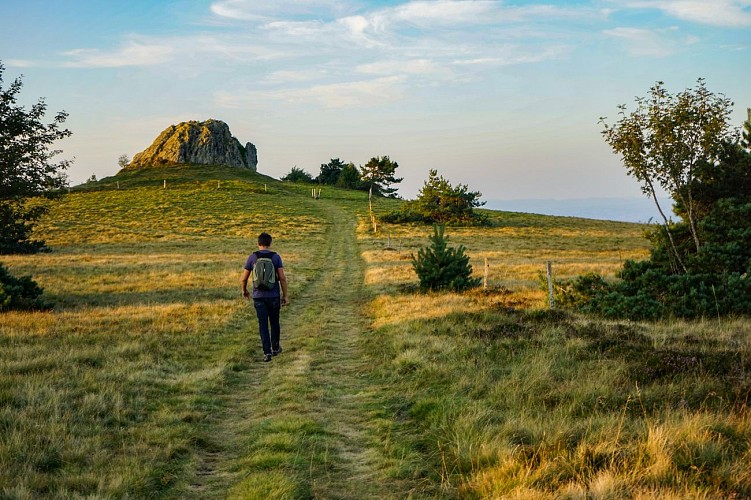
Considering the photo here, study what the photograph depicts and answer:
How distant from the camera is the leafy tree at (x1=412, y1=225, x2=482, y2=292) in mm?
17953

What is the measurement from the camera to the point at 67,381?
26.5 ft

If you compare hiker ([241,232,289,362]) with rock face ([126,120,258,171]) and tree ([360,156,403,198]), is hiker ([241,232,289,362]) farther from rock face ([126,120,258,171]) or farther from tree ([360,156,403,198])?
rock face ([126,120,258,171])

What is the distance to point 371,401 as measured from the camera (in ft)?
26.0

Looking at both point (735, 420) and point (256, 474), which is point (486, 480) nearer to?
point (256, 474)

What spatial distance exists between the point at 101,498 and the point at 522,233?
48875 mm

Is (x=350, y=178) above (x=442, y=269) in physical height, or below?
above

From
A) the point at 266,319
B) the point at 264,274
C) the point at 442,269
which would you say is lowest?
the point at 266,319

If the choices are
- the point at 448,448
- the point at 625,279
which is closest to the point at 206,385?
the point at 448,448

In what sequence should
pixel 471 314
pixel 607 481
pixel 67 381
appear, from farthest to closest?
pixel 471 314, pixel 67 381, pixel 607 481

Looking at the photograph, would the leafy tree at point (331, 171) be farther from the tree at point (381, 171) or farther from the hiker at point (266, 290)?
the hiker at point (266, 290)

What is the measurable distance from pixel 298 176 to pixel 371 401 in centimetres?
12328

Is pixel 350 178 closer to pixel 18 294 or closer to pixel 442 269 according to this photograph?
pixel 442 269

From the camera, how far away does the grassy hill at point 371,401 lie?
495 cm

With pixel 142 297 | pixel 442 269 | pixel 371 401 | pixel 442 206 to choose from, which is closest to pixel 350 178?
pixel 442 206
